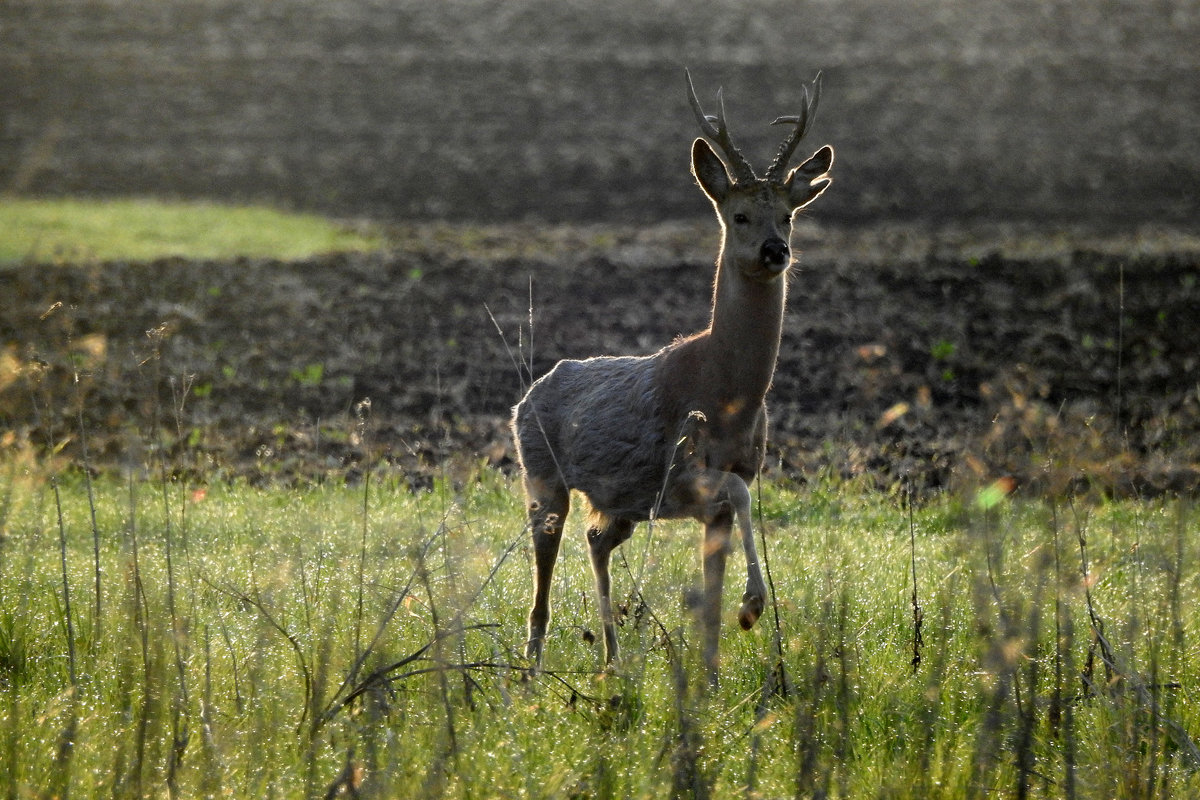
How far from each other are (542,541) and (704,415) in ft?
4.29

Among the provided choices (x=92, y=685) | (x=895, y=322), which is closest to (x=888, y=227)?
(x=895, y=322)

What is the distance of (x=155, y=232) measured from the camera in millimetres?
24016

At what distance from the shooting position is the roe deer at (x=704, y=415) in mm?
5684

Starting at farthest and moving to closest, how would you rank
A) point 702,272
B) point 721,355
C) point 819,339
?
1. point 702,272
2. point 819,339
3. point 721,355

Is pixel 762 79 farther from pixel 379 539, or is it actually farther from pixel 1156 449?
pixel 379 539

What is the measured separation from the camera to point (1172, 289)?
1577 centimetres

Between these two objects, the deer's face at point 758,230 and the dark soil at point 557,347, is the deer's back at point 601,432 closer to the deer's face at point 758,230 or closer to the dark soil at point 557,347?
the deer's face at point 758,230

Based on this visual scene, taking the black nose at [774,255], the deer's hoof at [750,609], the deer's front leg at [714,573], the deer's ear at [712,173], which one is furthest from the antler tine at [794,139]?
the deer's hoof at [750,609]

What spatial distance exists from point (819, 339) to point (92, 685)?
10.5 m

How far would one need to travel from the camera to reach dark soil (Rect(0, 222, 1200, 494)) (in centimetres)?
1062

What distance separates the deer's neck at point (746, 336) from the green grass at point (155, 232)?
15.4m

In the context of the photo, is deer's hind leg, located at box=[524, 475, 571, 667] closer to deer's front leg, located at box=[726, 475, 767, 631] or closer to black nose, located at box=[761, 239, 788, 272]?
deer's front leg, located at box=[726, 475, 767, 631]

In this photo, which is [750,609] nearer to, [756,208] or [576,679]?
[576,679]

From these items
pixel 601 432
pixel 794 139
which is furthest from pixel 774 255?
pixel 601 432
